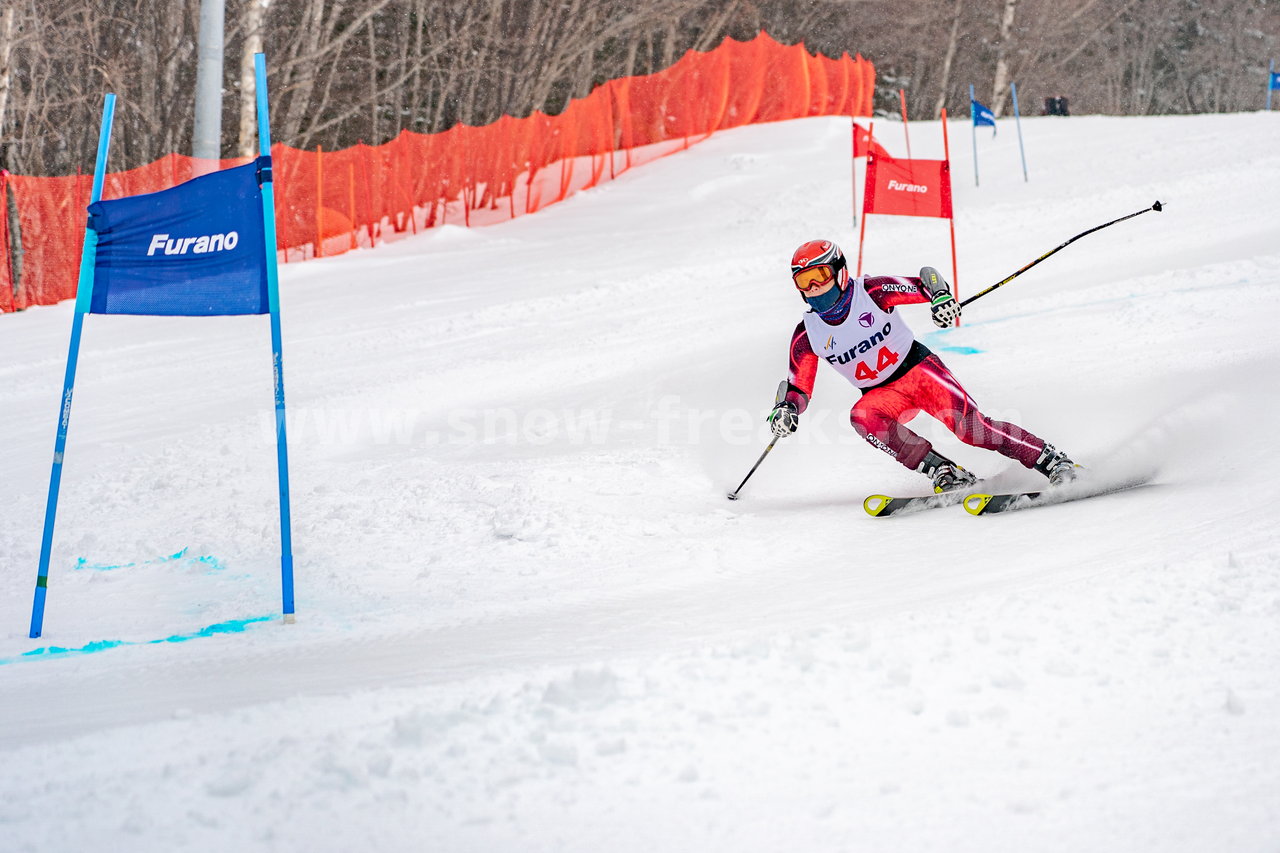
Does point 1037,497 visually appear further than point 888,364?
No

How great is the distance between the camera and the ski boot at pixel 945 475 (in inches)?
213

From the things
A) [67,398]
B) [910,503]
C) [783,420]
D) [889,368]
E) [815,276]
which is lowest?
[910,503]

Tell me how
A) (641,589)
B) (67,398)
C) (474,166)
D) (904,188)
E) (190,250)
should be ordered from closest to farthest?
(190,250) → (67,398) → (641,589) → (904,188) → (474,166)

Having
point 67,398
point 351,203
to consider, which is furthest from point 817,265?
point 351,203

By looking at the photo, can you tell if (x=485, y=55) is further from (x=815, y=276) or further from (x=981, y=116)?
(x=815, y=276)

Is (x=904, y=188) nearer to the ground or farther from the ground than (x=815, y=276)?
farther from the ground

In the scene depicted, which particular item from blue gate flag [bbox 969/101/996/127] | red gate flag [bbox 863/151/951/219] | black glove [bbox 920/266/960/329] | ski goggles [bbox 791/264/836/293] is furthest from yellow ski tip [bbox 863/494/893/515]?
blue gate flag [bbox 969/101/996/127]

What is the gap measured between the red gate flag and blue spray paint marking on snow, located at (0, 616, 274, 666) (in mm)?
7281

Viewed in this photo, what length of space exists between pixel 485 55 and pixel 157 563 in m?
21.3

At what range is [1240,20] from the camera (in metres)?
42.8

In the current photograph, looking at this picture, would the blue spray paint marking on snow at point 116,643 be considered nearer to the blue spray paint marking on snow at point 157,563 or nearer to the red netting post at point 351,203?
the blue spray paint marking on snow at point 157,563

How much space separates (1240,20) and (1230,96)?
295 cm

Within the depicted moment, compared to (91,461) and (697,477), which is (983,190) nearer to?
(697,477)

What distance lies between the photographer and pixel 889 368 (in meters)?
5.67
